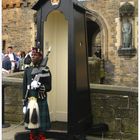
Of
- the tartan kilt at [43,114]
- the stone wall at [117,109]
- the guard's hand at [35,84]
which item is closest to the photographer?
the guard's hand at [35,84]

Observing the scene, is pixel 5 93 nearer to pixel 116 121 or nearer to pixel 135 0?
pixel 116 121

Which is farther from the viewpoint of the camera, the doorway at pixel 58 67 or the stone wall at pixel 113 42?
the stone wall at pixel 113 42

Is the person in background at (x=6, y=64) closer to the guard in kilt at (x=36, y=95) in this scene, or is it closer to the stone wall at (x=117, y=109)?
the stone wall at (x=117, y=109)

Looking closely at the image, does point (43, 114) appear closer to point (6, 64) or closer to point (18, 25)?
point (6, 64)

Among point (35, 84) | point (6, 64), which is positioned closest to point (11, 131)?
point (35, 84)

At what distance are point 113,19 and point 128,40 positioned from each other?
1.39 metres

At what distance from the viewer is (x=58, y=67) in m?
7.27

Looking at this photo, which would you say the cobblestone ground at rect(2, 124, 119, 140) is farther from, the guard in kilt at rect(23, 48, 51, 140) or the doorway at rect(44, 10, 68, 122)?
the guard in kilt at rect(23, 48, 51, 140)

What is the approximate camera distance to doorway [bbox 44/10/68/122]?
7.20m

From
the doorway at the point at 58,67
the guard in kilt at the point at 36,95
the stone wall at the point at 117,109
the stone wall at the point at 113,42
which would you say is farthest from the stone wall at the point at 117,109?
the stone wall at the point at 113,42

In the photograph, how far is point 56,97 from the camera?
23.8 feet

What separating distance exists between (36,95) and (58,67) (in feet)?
5.29

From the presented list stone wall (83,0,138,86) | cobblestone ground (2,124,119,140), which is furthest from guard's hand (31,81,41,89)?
stone wall (83,0,138,86)

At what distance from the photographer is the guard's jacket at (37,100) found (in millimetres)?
5688
